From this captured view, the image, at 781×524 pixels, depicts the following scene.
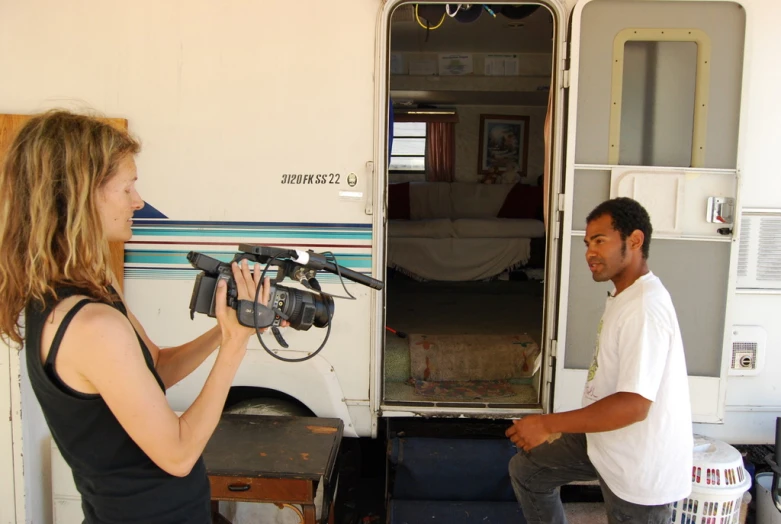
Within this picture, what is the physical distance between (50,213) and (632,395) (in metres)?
1.72

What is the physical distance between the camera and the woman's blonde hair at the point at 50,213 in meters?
1.27

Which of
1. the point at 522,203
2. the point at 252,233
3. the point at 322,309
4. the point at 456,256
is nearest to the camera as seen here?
the point at 322,309

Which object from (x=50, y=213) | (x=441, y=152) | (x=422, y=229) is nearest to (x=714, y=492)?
(x=50, y=213)

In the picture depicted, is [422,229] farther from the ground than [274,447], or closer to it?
farther from the ground

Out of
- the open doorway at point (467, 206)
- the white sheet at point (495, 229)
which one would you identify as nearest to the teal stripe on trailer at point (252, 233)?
the open doorway at point (467, 206)

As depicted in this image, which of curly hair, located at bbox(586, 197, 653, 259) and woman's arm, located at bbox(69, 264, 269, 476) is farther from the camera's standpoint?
curly hair, located at bbox(586, 197, 653, 259)

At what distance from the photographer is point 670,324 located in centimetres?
203

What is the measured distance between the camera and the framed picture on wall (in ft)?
28.7

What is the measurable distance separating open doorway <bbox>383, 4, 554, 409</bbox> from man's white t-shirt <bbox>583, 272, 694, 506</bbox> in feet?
4.36

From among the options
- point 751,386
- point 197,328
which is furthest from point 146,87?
point 751,386

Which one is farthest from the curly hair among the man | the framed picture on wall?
the framed picture on wall

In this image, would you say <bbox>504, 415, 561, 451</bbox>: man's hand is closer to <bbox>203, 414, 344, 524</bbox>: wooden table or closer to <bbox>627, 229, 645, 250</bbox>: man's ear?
<bbox>627, 229, 645, 250</bbox>: man's ear

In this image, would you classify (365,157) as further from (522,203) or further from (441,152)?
(441,152)

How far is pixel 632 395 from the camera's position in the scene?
6.49ft
